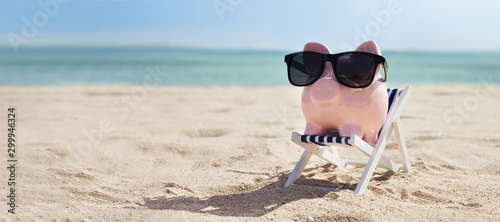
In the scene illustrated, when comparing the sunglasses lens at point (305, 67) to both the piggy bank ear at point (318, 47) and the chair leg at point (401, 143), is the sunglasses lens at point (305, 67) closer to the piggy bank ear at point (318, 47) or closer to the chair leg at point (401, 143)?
the piggy bank ear at point (318, 47)

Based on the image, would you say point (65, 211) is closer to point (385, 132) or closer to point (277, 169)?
point (277, 169)

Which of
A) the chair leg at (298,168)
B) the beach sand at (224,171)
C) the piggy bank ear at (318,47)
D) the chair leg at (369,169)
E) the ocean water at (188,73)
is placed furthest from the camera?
the ocean water at (188,73)

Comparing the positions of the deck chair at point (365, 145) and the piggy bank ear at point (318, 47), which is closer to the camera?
the deck chair at point (365, 145)

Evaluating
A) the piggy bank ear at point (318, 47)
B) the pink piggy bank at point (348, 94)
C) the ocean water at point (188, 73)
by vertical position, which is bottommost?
the ocean water at point (188, 73)

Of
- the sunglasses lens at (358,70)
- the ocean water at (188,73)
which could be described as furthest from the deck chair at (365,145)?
the ocean water at (188,73)

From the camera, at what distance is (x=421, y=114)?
26.2 ft

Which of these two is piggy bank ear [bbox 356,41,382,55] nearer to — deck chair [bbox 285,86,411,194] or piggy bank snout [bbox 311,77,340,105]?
piggy bank snout [bbox 311,77,340,105]

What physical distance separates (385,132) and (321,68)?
80cm

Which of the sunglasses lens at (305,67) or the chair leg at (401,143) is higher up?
the sunglasses lens at (305,67)

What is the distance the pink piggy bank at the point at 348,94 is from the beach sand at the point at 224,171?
1.82ft

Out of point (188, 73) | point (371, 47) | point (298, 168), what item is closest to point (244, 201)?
point (298, 168)

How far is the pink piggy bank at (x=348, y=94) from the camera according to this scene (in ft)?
11.4

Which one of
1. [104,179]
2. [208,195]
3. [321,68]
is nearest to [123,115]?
[104,179]

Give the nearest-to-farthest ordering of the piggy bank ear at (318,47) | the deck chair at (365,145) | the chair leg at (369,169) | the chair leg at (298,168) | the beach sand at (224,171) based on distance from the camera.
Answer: the beach sand at (224,171) → the deck chair at (365,145) → the chair leg at (369,169) → the piggy bank ear at (318,47) → the chair leg at (298,168)
